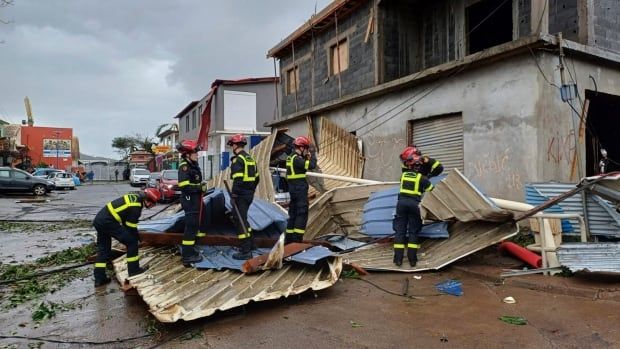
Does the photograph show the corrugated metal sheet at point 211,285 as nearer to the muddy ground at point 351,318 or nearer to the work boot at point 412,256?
the muddy ground at point 351,318

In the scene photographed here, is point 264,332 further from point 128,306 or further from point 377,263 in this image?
point 377,263

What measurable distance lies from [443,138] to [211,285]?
268 inches

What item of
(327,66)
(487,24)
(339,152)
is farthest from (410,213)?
(327,66)

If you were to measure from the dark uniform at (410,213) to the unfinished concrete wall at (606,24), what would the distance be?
5389 millimetres

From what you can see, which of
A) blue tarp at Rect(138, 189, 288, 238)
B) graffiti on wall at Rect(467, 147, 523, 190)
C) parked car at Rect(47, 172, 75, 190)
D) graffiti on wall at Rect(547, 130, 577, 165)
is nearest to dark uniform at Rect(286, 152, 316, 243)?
blue tarp at Rect(138, 189, 288, 238)

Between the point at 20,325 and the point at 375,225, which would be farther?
the point at 375,225

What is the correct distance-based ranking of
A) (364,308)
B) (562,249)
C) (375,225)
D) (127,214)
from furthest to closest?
(375,225)
(127,214)
(562,249)
(364,308)

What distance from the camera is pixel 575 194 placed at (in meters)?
5.91

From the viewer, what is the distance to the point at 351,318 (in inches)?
177

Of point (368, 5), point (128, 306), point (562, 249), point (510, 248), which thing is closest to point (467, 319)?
point (562, 249)

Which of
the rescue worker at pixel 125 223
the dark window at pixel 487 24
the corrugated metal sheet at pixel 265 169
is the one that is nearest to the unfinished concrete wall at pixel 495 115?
the dark window at pixel 487 24

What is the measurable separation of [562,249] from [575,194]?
2.90 feet

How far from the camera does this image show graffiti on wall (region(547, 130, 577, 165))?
26.3 ft

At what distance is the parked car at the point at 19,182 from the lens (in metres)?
24.2
